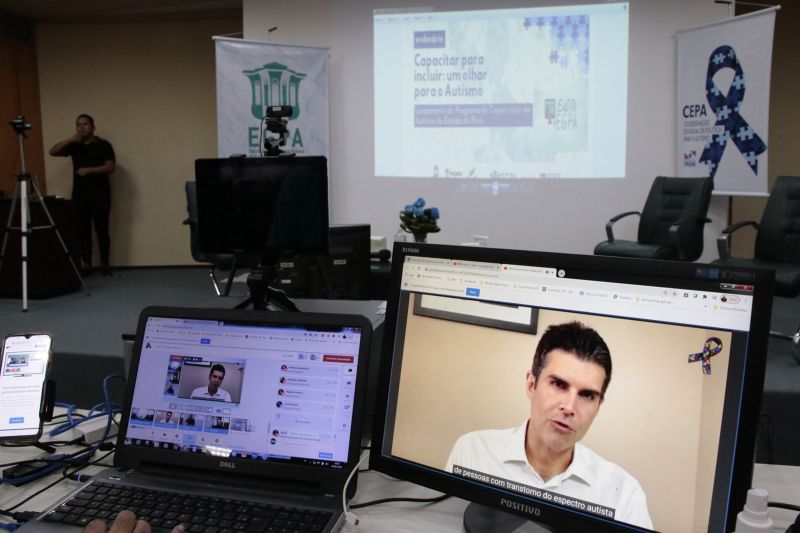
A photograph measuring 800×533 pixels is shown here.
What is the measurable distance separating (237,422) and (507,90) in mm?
4320

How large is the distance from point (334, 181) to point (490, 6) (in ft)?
6.10

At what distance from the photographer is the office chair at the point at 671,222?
4125mm

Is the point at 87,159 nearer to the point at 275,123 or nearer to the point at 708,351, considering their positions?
the point at 275,123

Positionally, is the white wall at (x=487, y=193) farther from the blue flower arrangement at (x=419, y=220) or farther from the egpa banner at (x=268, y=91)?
the blue flower arrangement at (x=419, y=220)

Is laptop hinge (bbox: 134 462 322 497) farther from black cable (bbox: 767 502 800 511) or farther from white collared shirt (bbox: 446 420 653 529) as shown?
black cable (bbox: 767 502 800 511)

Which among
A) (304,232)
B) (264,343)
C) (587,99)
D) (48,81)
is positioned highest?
(48,81)

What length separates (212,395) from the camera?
1084 mm

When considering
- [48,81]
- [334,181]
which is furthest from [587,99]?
[48,81]

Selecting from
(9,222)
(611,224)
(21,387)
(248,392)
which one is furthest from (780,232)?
(9,222)

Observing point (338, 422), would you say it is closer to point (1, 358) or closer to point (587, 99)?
point (1, 358)

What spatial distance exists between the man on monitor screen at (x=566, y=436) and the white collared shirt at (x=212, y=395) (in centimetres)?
44

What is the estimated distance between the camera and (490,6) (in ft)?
16.1

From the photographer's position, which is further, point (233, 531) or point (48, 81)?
point (48, 81)

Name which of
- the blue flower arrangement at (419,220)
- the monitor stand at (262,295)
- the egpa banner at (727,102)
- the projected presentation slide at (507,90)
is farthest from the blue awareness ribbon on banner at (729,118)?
the monitor stand at (262,295)
